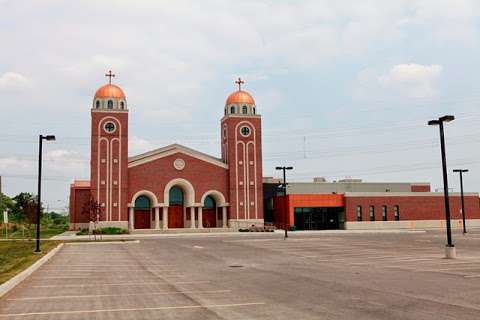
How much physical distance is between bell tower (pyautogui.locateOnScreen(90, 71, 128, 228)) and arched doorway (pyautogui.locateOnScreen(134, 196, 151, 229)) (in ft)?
11.1

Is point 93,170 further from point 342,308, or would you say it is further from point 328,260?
point 342,308

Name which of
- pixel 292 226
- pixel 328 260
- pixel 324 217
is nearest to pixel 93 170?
pixel 292 226

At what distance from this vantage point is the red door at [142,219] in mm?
65375

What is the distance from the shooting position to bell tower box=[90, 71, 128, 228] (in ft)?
201

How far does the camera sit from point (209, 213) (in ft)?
225

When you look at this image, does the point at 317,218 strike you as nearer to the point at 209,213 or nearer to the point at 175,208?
the point at 209,213

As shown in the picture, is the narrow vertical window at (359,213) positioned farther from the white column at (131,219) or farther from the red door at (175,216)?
the white column at (131,219)

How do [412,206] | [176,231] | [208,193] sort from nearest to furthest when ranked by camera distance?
[176,231] < [208,193] < [412,206]

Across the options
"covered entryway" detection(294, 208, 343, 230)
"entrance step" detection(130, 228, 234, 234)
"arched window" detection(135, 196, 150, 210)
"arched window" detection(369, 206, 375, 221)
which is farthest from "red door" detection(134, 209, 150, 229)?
"arched window" detection(369, 206, 375, 221)

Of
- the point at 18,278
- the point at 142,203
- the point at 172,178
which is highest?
the point at 172,178

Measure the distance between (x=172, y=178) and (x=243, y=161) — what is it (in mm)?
9414

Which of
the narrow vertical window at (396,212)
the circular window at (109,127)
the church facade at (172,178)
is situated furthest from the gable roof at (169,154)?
the narrow vertical window at (396,212)

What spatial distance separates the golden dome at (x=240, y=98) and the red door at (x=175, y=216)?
15621 mm

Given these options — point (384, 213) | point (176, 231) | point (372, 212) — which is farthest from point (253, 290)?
point (384, 213)
